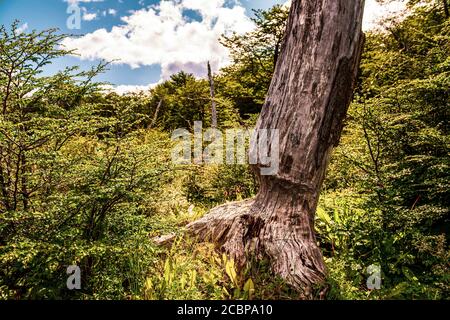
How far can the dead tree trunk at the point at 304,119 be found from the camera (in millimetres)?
2949

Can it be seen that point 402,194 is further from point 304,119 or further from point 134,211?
point 134,211

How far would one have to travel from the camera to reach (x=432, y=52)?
3.85 meters

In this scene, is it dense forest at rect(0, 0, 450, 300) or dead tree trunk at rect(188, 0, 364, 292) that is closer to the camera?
dense forest at rect(0, 0, 450, 300)

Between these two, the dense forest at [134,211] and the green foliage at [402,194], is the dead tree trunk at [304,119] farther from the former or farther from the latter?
the green foliage at [402,194]

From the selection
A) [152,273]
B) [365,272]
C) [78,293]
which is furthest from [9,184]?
[365,272]

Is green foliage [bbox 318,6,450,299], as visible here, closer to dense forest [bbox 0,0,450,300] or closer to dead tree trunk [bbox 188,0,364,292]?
dense forest [bbox 0,0,450,300]

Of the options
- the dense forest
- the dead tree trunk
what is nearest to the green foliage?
the dense forest

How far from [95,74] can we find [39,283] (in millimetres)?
1913

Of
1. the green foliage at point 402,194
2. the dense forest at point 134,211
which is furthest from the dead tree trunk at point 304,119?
the green foliage at point 402,194

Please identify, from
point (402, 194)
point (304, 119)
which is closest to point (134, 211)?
point (304, 119)

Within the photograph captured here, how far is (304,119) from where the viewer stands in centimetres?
303

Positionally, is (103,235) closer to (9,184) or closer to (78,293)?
(78,293)

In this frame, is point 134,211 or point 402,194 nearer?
point 134,211

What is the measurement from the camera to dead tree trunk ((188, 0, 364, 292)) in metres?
2.95
